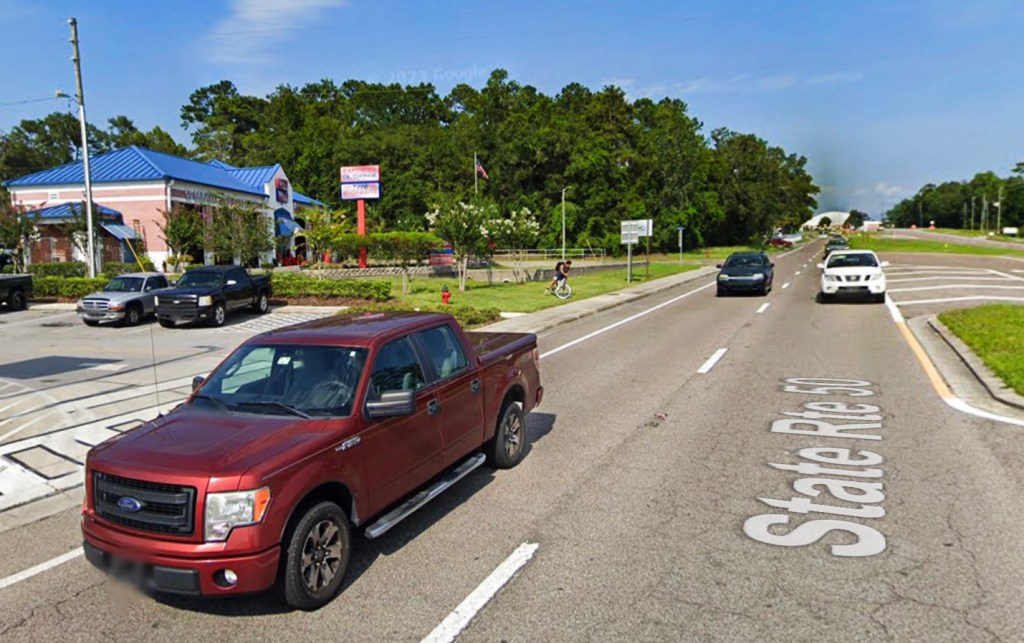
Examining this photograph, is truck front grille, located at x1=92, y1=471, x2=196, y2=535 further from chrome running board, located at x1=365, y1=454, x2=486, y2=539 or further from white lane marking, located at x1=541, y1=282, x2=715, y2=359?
white lane marking, located at x1=541, y1=282, x2=715, y2=359

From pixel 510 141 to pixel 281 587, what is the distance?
244ft

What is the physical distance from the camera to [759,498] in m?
6.00

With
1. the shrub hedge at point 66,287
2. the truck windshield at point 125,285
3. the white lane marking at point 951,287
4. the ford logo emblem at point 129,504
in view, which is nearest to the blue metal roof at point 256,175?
the shrub hedge at point 66,287

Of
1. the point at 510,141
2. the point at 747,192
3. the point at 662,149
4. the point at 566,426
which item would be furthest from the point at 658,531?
the point at 747,192

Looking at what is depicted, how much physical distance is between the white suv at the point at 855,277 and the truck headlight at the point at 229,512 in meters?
22.0

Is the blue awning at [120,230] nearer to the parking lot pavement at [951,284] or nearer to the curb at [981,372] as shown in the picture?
the parking lot pavement at [951,284]

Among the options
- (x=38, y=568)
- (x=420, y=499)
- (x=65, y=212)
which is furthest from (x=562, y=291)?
(x=65, y=212)

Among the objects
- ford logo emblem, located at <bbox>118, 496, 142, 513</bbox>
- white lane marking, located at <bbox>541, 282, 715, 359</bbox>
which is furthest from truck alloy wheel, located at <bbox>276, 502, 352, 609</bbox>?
white lane marking, located at <bbox>541, 282, 715, 359</bbox>

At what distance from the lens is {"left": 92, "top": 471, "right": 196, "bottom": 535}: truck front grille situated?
392 centimetres

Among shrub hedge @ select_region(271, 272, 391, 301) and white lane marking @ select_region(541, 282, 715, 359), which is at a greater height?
shrub hedge @ select_region(271, 272, 391, 301)

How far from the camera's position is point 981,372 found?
10836 mm

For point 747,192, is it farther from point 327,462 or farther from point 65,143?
point 327,462

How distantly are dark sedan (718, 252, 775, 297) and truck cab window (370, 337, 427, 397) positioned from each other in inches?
891

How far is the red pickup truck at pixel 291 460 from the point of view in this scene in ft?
12.8
